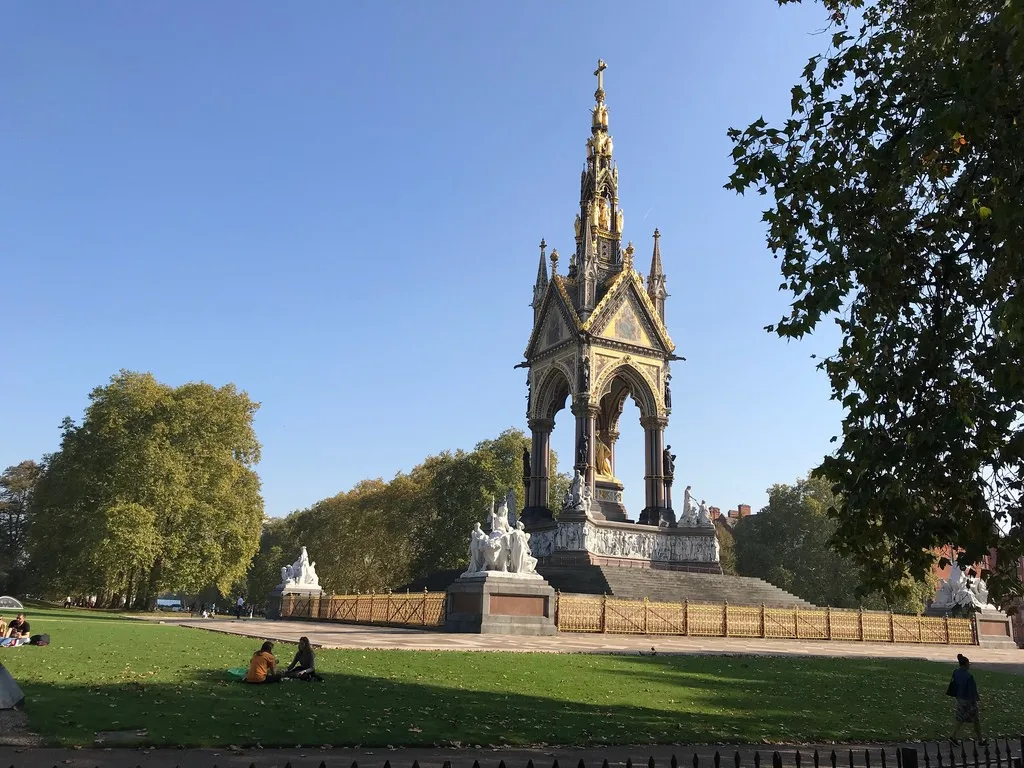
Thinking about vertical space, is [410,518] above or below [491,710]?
above

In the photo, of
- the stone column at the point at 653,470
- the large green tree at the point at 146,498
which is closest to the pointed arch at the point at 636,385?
the stone column at the point at 653,470

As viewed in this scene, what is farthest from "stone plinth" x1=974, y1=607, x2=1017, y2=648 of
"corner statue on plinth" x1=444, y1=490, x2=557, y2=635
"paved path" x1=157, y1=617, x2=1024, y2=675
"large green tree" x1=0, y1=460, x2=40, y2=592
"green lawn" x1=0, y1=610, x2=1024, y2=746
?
"large green tree" x1=0, y1=460, x2=40, y2=592

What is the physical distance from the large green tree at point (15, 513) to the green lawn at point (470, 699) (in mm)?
51713

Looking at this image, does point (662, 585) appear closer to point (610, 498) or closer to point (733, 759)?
point (610, 498)

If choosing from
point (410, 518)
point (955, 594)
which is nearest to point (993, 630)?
point (955, 594)

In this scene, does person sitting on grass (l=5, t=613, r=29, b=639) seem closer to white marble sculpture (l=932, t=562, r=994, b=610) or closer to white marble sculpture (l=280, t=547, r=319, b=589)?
white marble sculpture (l=280, t=547, r=319, b=589)

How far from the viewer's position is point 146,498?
39.7m

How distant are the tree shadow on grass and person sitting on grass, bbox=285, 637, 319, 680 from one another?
33 centimetres

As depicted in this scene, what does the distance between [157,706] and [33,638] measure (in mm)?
9119

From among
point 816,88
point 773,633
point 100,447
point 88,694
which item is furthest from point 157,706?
point 100,447

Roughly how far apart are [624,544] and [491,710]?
25.3 m

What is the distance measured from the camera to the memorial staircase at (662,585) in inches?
1140

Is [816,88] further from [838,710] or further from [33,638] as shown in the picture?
[33,638]

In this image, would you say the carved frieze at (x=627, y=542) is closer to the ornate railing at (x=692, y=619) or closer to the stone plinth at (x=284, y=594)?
the ornate railing at (x=692, y=619)
